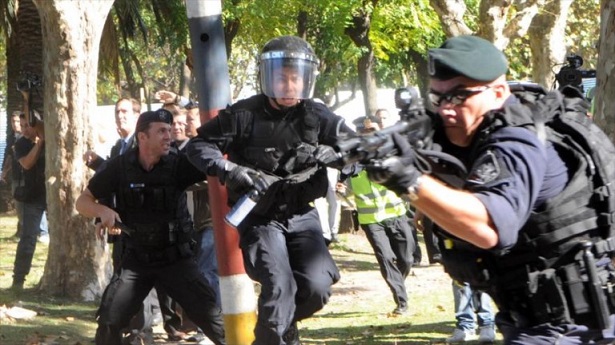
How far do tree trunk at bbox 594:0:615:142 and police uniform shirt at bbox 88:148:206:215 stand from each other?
9.75 feet

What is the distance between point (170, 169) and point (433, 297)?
5.36m

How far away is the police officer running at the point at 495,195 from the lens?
372cm

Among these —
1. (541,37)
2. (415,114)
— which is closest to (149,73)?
(541,37)

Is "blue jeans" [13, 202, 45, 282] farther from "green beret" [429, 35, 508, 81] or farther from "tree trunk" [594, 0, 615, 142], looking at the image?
"green beret" [429, 35, 508, 81]

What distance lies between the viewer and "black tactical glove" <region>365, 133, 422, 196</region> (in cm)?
369

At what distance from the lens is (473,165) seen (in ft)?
13.1

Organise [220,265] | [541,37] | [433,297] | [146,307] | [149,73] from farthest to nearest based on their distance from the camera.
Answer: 1. [149,73]
2. [541,37]
3. [433,297]
4. [146,307]
5. [220,265]

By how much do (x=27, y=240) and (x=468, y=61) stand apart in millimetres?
9239

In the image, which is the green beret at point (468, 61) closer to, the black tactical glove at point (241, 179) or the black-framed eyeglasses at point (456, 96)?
the black-framed eyeglasses at point (456, 96)

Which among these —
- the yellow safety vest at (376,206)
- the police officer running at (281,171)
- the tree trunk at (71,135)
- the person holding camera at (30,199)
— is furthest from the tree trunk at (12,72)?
the police officer running at (281,171)

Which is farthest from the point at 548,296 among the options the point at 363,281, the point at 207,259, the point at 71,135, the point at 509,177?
the point at 363,281

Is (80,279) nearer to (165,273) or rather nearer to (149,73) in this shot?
(165,273)

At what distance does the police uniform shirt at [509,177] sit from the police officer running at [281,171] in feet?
9.16

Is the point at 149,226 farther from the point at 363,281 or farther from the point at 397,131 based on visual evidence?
the point at 363,281
